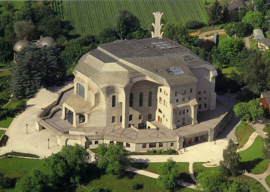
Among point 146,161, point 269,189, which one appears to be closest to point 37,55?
point 146,161

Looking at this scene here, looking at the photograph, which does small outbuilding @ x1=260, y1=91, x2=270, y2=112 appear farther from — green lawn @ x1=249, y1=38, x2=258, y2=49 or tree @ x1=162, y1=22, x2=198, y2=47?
tree @ x1=162, y1=22, x2=198, y2=47

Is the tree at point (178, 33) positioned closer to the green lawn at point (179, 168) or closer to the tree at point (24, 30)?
the tree at point (24, 30)

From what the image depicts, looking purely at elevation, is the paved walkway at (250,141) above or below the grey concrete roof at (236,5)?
below

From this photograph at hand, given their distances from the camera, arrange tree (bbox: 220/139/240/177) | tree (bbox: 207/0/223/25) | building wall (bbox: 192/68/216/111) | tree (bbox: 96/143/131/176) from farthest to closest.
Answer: tree (bbox: 207/0/223/25) < building wall (bbox: 192/68/216/111) < tree (bbox: 96/143/131/176) < tree (bbox: 220/139/240/177)

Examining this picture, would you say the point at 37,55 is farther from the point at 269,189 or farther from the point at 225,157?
the point at 269,189

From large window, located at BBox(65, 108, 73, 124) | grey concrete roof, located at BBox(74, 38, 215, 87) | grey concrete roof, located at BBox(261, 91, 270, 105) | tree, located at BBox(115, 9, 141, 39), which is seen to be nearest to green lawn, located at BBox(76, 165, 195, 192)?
large window, located at BBox(65, 108, 73, 124)

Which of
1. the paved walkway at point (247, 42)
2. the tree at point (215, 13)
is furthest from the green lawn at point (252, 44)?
the tree at point (215, 13)
